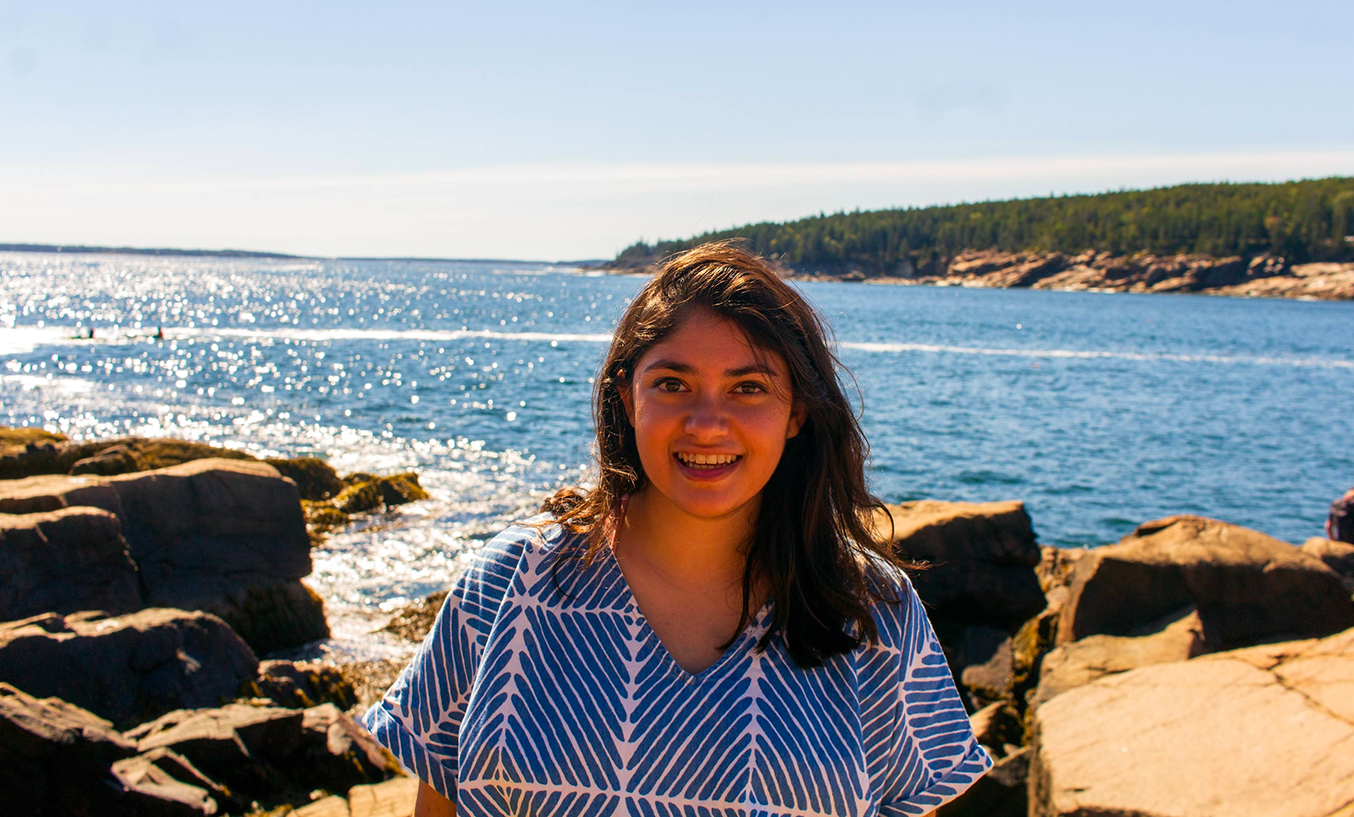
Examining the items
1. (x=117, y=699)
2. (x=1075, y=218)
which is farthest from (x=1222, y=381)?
(x=1075, y=218)

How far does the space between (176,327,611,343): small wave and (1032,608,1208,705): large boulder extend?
157 ft

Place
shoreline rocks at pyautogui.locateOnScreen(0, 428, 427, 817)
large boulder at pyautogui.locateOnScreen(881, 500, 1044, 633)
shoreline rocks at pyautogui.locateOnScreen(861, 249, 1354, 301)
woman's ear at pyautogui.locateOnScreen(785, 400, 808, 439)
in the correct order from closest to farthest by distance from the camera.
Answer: woman's ear at pyautogui.locateOnScreen(785, 400, 808, 439)
shoreline rocks at pyautogui.locateOnScreen(0, 428, 427, 817)
large boulder at pyautogui.locateOnScreen(881, 500, 1044, 633)
shoreline rocks at pyautogui.locateOnScreen(861, 249, 1354, 301)

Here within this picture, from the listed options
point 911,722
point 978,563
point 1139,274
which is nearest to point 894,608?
point 911,722

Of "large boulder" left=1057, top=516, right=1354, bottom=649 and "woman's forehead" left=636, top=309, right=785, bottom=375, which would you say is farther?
"large boulder" left=1057, top=516, right=1354, bottom=649

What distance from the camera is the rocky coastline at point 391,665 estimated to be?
4.41 meters

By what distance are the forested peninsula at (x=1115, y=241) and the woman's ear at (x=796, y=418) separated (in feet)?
320

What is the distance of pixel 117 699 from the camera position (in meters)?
5.89

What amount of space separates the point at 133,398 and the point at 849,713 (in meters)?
31.6

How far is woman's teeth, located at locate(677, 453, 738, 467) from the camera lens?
197 cm

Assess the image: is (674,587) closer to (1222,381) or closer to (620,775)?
(620,775)

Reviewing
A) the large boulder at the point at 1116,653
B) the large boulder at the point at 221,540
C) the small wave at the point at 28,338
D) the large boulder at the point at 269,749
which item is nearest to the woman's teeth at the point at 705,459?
the large boulder at the point at 269,749

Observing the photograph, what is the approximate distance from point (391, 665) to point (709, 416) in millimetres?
8389

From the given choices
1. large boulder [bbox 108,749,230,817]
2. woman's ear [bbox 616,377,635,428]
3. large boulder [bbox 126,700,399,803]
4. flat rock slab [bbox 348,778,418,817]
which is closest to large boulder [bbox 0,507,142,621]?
large boulder [bbox 126,700,399,803]

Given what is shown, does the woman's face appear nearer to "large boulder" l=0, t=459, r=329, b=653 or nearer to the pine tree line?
"large boulder" l=0, t=459, r=329, b=653
